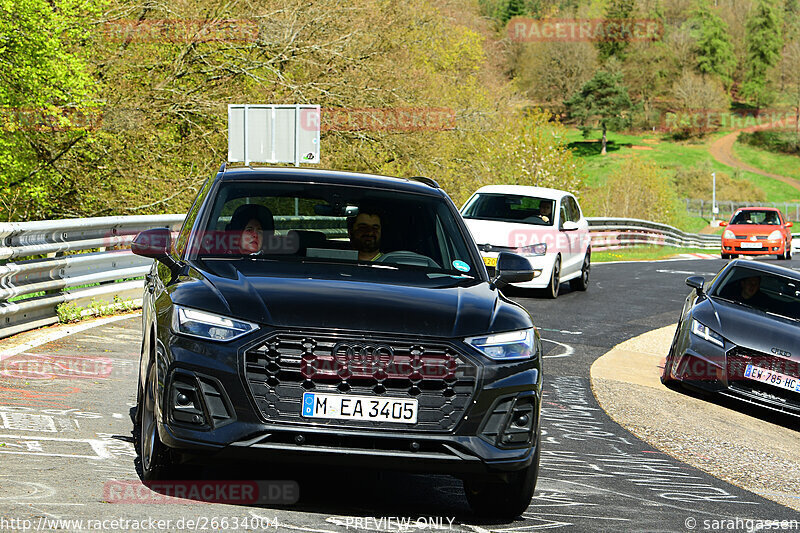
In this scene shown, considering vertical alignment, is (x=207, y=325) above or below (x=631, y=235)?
above

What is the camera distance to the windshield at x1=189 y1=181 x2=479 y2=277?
19.8 ft

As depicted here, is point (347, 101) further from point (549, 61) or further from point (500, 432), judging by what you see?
point (549, 61)

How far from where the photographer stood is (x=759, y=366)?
1059cm

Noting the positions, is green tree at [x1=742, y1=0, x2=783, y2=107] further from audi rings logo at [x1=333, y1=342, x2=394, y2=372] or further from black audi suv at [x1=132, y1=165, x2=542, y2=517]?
audi rings logo at [x1=333, y1=342, x2=394, y2=372]

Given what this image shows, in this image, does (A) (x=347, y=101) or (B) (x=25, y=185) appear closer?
(B) (x=25, y=185)

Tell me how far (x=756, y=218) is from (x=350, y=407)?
35396 millimetres

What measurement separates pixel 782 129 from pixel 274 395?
545ft

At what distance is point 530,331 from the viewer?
17.3ft

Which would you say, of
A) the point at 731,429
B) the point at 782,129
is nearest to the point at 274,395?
the point at 731,429

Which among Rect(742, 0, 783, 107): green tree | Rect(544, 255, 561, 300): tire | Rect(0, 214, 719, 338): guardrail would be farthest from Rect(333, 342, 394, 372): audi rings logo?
Rect(742, 0, 783, 107): green tree
